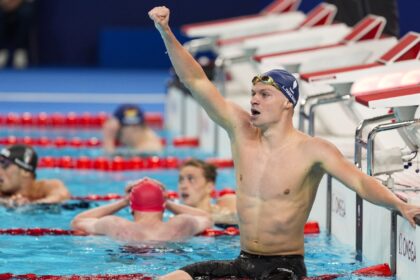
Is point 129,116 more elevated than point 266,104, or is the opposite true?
point 129,116

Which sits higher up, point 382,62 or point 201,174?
point 382,62

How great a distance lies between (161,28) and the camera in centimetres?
580

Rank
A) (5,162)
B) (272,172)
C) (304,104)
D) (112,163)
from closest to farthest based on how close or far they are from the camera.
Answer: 1. (272,172)
2. (304,104)
3. (5,162)
4. (112,163)

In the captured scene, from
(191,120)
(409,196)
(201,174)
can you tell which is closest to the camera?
(409,196)

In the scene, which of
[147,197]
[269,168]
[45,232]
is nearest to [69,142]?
[45,232]

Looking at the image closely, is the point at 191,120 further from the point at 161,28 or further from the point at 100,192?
the point at 161,28

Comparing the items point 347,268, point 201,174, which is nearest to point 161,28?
point 347,268

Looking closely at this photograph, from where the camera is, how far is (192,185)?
8203 mm

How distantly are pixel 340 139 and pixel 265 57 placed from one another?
158 cm

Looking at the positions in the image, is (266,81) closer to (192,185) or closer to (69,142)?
(192,185)

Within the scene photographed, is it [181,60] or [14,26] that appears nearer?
[181,60]

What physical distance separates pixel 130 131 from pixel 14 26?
9.24m

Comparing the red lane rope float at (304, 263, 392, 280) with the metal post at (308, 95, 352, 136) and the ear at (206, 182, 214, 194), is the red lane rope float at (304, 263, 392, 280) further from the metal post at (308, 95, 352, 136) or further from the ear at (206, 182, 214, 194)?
the ear at (206, 182, 214, 194)

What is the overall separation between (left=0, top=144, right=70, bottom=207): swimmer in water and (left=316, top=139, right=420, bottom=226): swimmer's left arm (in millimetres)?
3308
